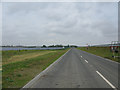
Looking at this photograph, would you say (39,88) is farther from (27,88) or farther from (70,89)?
(70,89)

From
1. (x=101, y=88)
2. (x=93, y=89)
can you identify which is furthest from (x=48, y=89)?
(x=101, y=88)

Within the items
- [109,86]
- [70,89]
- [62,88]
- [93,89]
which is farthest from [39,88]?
[109,86]

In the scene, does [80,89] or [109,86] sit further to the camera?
[109,86]

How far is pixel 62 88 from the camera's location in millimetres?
5387

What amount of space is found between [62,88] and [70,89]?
1.27 feet

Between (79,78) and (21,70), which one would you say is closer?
(79,78)

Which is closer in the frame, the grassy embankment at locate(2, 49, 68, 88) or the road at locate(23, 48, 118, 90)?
the road at locate(23, 48, 118, 90)

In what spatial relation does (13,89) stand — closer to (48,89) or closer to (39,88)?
(39,88)

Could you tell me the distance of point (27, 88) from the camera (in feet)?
17.7

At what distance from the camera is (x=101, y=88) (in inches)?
210

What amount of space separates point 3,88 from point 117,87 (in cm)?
529

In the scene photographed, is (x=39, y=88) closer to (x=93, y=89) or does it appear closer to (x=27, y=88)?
(x=27, y=88)

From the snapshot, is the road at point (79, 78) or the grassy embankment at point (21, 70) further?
the grassy embankment at point (21, 70)

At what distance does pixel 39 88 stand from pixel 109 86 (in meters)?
3.31
